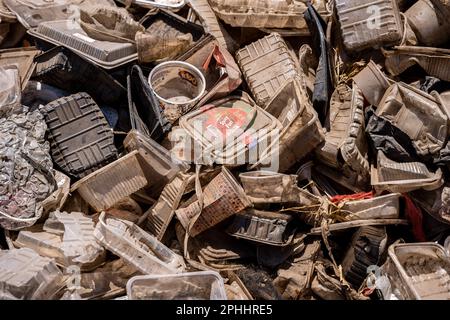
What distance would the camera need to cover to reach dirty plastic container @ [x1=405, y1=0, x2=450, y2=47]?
411 centimetres

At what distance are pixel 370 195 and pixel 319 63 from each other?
→ 808 millimetres

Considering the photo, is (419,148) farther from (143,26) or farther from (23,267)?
(23,267)

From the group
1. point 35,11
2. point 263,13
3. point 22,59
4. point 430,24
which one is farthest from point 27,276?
point 430,24

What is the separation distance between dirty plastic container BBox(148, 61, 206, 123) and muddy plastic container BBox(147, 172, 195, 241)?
0.39 meters

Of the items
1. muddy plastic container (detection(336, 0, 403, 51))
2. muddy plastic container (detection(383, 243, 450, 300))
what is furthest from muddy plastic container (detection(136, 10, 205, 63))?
muddy plastic container (detection(383, 243, 450, 300))

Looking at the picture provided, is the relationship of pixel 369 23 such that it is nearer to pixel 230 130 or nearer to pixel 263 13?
pixel 263 13

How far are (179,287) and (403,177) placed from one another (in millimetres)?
1277

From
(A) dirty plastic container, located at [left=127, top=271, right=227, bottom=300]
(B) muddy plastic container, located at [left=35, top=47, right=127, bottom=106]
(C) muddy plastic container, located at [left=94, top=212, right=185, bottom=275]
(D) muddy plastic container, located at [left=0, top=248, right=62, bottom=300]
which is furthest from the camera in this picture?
(B) muddy plastic container, located at [left=35, top=47, right=127, bottom=106]

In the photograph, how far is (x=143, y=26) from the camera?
14.1 ft

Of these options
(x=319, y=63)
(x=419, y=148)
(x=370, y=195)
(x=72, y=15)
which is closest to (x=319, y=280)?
(x=370, y=195)

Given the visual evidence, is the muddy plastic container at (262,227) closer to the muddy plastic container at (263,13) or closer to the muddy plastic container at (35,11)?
the muddy plastic container at (263,13)

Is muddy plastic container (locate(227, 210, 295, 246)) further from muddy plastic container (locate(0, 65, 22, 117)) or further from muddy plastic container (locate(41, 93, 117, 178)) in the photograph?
muddy plastic container (locate(0, 65, 22, 117))
